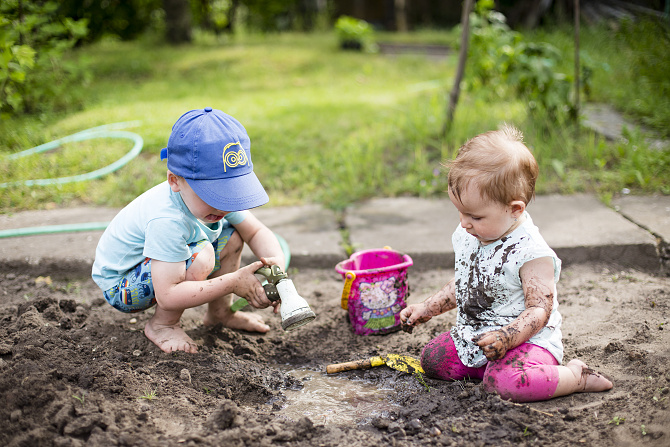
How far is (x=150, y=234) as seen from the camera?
215cm

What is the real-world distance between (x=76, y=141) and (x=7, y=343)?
290 centimetres

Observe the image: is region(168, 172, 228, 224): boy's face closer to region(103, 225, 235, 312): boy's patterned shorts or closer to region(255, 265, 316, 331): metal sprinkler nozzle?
region(103, 225, 235, 312): boy's patterned shorts

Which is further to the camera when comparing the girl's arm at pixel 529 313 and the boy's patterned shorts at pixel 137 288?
the boy's patterned shorts at pixel 137 288

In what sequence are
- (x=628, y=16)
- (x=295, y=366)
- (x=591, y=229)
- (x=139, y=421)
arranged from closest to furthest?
(x=139, y=421) < (x=295, y=366) < (x=591, y=229) < (x=628, y=16)

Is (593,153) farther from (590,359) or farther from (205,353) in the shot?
(205,353)

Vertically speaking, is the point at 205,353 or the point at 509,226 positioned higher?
the point at 509,226

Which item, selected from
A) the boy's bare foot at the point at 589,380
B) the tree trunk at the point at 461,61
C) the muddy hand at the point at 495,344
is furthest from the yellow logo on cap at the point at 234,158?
the tree trunk at the point at 461,61

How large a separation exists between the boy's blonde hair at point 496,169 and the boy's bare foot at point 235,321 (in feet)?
3.88

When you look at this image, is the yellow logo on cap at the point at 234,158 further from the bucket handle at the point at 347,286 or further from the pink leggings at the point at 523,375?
the pink leggings at the point at 523,375

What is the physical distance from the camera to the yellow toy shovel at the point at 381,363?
2.29 meters

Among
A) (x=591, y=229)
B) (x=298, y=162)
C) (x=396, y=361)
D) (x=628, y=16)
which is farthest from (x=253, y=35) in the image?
(x=396, y=361)

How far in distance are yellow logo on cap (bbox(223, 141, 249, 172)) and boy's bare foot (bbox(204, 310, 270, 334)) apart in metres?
0.81

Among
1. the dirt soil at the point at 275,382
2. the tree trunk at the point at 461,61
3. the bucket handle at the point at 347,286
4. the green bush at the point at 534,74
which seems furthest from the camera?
the green bush at the point at 534,74

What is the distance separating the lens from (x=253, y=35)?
1142cm
